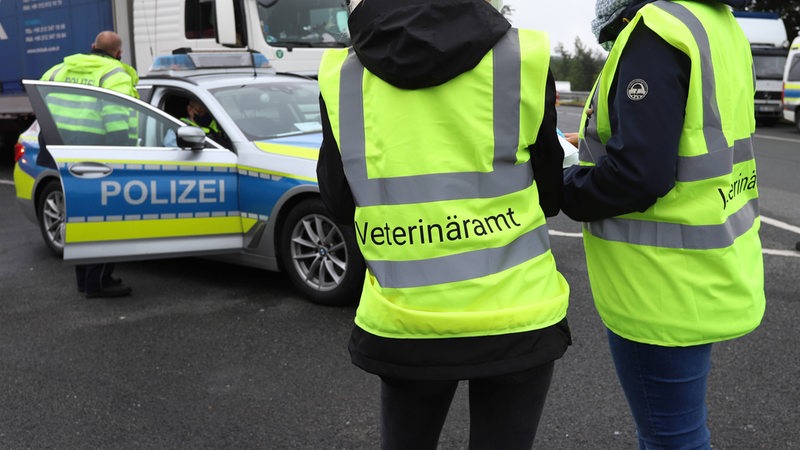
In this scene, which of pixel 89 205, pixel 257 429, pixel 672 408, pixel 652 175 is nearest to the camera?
pixel 652 175

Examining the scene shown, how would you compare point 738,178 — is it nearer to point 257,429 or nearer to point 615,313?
point 615,313

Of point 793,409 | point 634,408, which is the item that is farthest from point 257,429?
point 793,409

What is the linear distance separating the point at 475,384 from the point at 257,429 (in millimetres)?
2000

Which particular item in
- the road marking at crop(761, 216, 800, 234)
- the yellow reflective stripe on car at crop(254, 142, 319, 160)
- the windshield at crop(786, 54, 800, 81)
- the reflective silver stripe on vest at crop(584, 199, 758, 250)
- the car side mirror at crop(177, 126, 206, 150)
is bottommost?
the windshield at crop(786, 54, 800, 81)

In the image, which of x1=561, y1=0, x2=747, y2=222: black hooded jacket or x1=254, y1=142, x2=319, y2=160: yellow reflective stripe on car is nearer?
x1=561, y1=0, x2=747, y2=222: black hooded jacket

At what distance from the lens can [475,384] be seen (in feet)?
6.48

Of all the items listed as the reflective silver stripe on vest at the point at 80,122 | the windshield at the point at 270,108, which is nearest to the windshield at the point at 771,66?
the windshield at the point at 270,108

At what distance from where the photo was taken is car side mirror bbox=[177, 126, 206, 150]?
574 cm

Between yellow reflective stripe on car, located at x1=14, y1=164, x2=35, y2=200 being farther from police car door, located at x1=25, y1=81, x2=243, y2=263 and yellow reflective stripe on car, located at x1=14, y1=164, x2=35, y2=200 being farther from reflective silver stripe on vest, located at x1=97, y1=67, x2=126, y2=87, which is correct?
police car door, located at x1=25, y1=81, x2=243, y2=263

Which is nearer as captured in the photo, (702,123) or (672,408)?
(702,123)

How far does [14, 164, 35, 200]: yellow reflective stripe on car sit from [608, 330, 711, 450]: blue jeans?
6.27 m

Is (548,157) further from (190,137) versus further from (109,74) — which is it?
(109,74)

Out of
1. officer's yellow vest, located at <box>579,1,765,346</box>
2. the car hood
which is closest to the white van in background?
the car hood

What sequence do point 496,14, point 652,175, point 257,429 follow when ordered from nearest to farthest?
point 496,14 → point 652,175 → point 257,429
